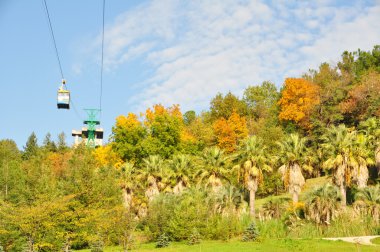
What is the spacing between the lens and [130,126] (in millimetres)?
83500

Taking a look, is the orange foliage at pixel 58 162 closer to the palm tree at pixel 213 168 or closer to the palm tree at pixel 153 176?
the palm tree at pixel 153 176

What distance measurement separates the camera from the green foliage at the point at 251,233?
4785cm

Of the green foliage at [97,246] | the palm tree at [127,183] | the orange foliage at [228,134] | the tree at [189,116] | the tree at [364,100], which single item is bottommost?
the green foliage at [97,246]

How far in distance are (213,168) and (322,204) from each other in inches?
595

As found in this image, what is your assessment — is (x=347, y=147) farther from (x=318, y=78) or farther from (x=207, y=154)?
(x=318, y=78)

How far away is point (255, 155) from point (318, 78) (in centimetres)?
3737

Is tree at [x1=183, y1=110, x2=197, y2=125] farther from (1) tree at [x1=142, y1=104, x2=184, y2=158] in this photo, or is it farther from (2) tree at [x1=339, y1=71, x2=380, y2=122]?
(2) tree at [x1=339, y1=71, x2=380, y2=122]

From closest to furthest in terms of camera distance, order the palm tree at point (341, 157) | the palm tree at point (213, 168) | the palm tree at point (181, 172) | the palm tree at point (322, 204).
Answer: the palm tree at point (322, 204) < the palm tree at point (341, 157) < the palm tree at point (213, 168) < the palm tree at point (181, 172)

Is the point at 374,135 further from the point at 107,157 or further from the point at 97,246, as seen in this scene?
the point at 107,157

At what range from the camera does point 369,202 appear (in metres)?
47.9

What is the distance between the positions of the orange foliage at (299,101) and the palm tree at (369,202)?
2982 cm

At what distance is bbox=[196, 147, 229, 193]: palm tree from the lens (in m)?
58.2

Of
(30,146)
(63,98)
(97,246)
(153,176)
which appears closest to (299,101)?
(153,176)

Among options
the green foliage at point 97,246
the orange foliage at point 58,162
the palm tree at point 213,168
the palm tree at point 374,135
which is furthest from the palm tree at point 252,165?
the orange foliage at point 58,162
